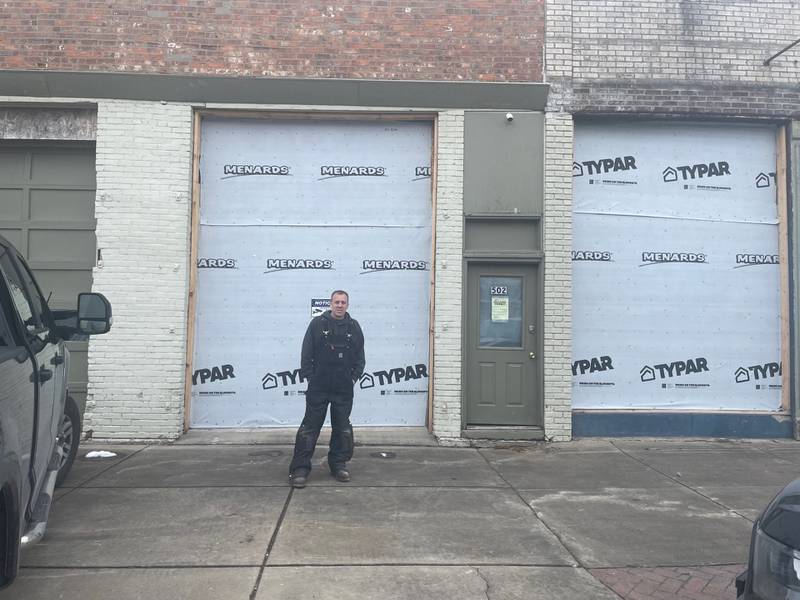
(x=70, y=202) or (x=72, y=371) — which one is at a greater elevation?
(x=70, y=202)

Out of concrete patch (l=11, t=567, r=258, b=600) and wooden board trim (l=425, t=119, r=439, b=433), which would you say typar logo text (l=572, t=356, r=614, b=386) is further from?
concrete patch (l=11, t=567, r=258, b=600)

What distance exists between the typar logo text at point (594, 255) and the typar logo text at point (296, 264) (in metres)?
3.36

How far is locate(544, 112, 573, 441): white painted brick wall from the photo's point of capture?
26.2ft

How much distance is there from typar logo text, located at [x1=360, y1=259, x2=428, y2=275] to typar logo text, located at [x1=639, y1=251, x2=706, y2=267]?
301 centimetres

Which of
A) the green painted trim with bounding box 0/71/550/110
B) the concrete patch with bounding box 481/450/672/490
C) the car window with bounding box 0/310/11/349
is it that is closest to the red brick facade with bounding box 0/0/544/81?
the green painted trim with bounding box 0/71/550/110

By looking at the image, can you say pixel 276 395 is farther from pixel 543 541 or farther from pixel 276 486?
pixel 543 541

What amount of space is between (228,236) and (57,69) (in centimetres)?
297

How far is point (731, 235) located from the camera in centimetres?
854

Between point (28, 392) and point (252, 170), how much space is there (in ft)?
17.3

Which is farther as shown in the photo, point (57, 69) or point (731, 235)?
point (731, 235)

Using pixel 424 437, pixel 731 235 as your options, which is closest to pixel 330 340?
pixel 424 437

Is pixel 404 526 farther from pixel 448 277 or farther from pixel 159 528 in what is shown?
pixel 448 277

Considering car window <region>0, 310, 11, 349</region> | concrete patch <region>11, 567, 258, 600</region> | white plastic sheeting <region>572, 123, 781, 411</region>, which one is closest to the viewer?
car window <region>0, 310, 11, 349</region>

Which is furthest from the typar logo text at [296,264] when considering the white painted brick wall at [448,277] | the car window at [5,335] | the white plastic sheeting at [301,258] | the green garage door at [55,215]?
the car window at [5,335]
